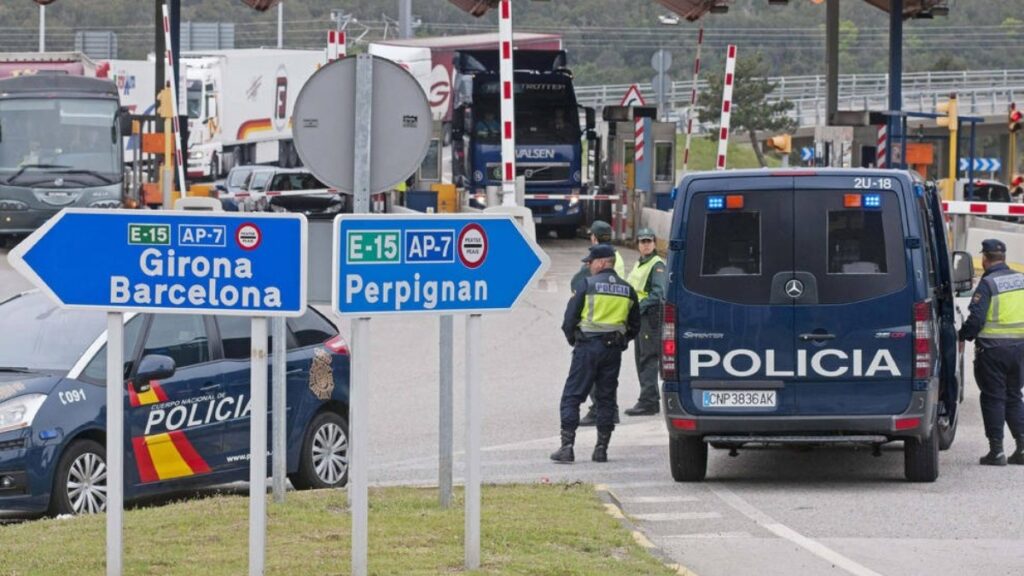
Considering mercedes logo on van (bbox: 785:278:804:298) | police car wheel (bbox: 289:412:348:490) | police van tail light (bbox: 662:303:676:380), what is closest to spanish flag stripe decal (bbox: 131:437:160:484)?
police car wheel (bbox: 289:412:348:490)

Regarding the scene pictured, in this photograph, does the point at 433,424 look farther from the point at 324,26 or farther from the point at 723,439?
the point at 324,26

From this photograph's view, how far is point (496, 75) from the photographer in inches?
1468

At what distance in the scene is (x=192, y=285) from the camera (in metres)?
7.55

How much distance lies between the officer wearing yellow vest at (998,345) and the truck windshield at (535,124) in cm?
2389

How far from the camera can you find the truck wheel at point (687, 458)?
12539 mm

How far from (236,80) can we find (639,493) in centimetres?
4121

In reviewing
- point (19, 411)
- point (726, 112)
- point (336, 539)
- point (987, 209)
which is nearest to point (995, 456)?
point (336, 539)

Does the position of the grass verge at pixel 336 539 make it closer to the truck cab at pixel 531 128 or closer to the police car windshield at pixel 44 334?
the police car windshield at pixel 44 334

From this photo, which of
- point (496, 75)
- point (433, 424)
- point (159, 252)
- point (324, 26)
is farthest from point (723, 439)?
point (324, 26)

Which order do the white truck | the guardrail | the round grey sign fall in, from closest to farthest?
1. the round grey sign
2. the white truck
3. the guardrail

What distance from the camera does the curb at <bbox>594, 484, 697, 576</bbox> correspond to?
9.23m

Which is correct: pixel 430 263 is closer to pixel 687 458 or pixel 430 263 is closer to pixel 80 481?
pixel 80 481

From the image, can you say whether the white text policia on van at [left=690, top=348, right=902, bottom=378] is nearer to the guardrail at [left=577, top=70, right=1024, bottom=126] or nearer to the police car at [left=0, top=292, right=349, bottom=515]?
the police car at [left=0, top=292, right=349, bottom=515]

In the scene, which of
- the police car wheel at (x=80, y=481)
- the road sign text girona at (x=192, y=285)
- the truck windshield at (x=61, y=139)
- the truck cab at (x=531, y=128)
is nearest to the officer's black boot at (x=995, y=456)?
the police car wheel at (x=80, y=481)
